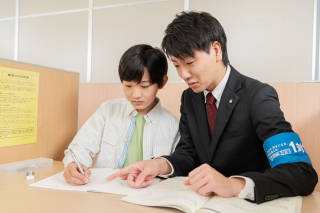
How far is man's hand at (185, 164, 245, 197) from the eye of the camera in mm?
605

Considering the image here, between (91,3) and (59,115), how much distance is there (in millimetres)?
1669

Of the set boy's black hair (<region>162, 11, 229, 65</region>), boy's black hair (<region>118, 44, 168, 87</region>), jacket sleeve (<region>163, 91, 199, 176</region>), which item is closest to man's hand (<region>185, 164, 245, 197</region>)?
jacket sleeve (<region>163, 91, 199, 176</region>)

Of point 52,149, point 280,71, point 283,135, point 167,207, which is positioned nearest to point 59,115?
point 52,149

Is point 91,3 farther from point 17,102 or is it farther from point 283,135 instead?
point 283,135

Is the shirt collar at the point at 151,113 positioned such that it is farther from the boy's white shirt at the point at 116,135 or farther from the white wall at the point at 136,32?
the white wall at the point at 136,32

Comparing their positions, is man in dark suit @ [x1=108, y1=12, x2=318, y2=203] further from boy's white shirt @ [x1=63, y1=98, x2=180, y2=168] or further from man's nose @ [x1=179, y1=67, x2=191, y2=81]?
boy's white shirt @ [x1=63, y1=98, x2=180, y2=168]

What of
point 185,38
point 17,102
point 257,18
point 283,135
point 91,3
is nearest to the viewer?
point 283,135

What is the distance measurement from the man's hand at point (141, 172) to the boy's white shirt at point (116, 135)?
0.23 m

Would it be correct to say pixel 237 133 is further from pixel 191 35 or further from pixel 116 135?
pixel 116 135

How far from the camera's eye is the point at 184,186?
27.0 inches

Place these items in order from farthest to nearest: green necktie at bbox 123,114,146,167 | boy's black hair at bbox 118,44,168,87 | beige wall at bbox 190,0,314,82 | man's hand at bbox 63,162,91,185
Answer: beige wall at bbox 190,0,314,82, green necktie at bbox 123,114,146,167, boy's black hair at bbox 118,44,168,87, man's hand at bbox 63,162,91,185

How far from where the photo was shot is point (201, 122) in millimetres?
936

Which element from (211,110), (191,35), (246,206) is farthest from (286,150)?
(191,35)

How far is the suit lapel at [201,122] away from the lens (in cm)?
92
